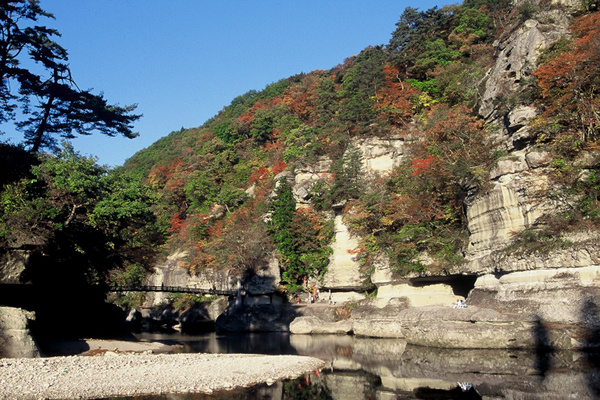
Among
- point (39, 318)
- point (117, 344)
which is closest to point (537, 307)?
point (117, 344)

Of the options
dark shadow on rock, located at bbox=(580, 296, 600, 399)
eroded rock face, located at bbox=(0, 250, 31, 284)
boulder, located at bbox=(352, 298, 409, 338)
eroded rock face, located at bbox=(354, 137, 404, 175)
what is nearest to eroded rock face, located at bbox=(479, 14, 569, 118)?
eroded rock face, located at bbox=(354, 137, 404, 175)

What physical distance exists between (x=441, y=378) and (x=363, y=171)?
24137 millimetres

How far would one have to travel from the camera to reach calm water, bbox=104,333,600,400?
10.7 m

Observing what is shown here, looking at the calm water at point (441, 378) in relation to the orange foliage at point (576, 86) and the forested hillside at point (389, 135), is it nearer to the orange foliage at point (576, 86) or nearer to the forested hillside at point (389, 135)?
the forested hillside at point (389, 135)

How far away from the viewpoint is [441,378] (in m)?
12.6

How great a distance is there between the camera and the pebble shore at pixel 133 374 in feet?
35.9

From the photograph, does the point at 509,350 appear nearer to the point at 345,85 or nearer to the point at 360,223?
the point at 360,223

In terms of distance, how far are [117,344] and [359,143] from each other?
78.4 feet

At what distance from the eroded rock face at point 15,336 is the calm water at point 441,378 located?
18.8 feet

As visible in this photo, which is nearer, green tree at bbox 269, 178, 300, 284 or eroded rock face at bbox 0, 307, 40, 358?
eroded rock face at bbox 0, 307, 40, 358

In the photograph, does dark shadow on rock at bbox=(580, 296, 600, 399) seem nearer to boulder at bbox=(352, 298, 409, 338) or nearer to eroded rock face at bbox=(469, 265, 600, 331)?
eroded rock face at bbox=(469, 265, 600, 331)

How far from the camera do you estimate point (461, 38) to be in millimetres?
37875

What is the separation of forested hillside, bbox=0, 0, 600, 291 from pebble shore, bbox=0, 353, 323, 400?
523 cm

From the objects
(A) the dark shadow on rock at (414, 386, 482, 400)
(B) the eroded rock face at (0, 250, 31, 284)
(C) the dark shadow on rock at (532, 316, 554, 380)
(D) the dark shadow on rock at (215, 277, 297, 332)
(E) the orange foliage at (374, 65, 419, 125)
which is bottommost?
(A) the dark shadow on rock at (414, 386, 482, 400)
